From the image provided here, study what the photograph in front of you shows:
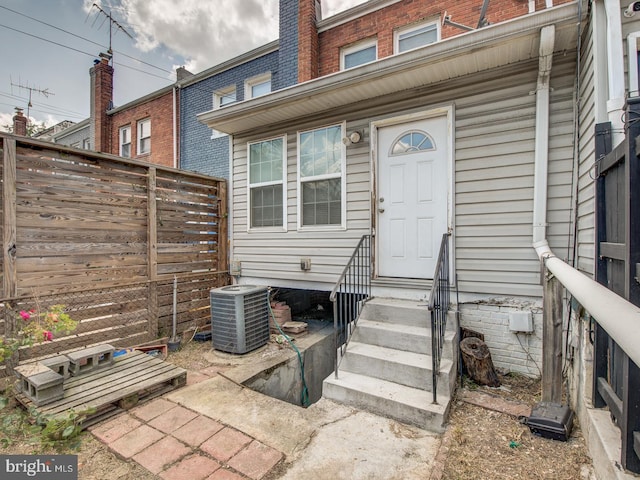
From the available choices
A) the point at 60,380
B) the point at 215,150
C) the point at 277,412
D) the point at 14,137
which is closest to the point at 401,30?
the point at 215,150

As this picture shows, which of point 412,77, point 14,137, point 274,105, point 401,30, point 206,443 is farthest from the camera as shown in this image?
point 401,30

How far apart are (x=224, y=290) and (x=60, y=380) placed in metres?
1.93

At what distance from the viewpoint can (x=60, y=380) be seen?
2430 millimetres

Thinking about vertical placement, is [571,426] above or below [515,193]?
below

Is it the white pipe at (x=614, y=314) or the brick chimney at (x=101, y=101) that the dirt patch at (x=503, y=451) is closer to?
the white pipe at (x=614, y=314)

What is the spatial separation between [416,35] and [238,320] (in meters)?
5.78

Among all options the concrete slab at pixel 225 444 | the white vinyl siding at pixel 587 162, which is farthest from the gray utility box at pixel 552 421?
the concrete slab at pixel 225 444

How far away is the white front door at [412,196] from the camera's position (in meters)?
3.71

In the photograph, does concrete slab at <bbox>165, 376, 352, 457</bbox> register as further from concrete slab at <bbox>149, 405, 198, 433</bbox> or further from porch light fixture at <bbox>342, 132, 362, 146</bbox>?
porch light fixture at <bbox>342, 132, 362, 146</bbox>

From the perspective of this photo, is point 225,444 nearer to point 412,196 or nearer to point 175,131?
point 412,196

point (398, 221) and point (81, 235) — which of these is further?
A: point (398, 221)

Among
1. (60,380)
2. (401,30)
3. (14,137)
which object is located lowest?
(60,380)

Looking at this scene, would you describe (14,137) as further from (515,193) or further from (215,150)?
(215,150)

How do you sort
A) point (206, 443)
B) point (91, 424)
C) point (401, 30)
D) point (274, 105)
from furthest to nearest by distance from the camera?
point (401, 30) < point (274, 105) < point (91, 424) < point (206, 443)
